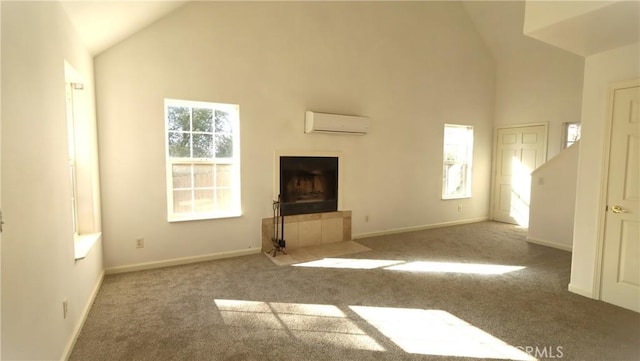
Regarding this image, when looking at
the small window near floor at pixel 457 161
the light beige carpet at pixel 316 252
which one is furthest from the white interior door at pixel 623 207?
the small window near floor at pixel 457 161

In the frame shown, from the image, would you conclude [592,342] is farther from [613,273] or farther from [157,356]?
[157,356]

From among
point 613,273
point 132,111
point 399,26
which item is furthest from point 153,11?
point 613,273

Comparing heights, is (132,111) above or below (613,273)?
above

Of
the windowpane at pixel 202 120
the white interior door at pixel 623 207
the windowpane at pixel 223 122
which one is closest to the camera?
the white interior door at pixel 623 207

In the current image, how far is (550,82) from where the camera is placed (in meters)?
5.73

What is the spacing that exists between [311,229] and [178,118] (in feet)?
7.67

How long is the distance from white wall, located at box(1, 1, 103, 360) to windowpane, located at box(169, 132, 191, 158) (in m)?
1.48

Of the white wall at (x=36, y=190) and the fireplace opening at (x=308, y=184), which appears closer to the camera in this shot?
the white wall at (x=36, y=190)

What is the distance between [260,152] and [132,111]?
1535 millimetres

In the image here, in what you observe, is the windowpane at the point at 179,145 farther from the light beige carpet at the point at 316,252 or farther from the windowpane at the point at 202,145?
the light beige carpet at the point at 316,252

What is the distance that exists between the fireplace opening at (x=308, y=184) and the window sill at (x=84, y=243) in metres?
2.16

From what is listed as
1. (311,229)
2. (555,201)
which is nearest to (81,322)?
(311,229)

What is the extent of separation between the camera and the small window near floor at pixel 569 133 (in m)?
5.57

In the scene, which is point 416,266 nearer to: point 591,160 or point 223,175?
point 591,160
